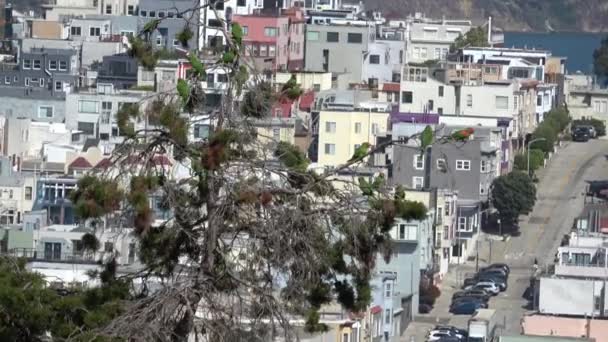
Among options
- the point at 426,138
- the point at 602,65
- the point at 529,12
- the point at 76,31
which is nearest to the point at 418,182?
the point at 76,31

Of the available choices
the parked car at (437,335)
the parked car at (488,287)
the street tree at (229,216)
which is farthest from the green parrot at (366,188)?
the parked car at (488,287)

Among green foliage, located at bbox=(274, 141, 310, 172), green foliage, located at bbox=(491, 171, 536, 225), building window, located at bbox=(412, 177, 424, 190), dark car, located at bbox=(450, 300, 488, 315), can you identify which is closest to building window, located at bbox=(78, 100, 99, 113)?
building window, located at bbox=(412, 177, 424, 190)

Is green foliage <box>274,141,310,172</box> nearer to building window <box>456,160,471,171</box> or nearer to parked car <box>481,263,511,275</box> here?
parked car <box>481,263,511,275</box>

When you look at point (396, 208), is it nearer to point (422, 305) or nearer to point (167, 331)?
point (167, 331)

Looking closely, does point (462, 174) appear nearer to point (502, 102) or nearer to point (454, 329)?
point (502, 102)

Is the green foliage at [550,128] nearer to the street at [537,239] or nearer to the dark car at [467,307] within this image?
the street at [537,239]

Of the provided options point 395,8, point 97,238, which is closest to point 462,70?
Result: point 97,238
